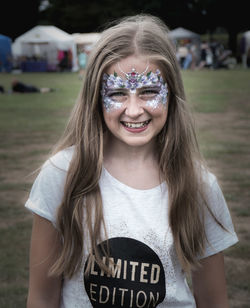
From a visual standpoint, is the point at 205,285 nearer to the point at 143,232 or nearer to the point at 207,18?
the point at 143,232

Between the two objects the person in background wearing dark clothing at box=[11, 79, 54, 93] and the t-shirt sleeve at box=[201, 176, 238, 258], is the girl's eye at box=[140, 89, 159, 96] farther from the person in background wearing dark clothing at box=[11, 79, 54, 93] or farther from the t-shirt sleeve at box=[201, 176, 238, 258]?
the person in background wearing dark clothing at box=[11, 79, 54, 93]

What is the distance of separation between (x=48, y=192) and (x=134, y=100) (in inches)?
21.5

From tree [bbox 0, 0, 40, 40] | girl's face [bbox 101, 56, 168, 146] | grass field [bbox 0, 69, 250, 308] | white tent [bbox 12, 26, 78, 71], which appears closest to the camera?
girl's face [bbox 101, 56, 168, 146]

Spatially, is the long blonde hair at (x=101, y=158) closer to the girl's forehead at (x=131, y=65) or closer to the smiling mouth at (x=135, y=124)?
the girl's forehead at (x=131, y=65)

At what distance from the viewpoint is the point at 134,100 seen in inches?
86.4

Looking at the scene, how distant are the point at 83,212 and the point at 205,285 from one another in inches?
26.3

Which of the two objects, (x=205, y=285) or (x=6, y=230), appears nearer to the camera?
(x=205, y=285)

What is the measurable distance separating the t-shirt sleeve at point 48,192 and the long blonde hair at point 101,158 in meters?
0.04

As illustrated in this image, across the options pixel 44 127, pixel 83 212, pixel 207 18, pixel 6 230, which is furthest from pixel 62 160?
pixel 207 18

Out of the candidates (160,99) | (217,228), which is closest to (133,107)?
(160,99)

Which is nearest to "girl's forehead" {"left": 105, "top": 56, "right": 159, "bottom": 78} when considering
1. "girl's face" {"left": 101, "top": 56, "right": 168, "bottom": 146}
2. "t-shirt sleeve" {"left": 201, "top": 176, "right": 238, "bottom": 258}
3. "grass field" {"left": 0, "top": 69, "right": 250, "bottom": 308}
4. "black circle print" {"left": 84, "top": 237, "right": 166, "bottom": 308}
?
"girl's face" {"left": 101, "top": 56, "right": 168, "bottom": 146}

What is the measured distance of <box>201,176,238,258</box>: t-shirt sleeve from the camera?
85.9 inches

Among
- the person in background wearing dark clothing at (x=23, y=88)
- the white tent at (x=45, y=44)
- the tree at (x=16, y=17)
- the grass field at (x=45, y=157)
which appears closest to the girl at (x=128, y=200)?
the grass field at (x=45, y=157)

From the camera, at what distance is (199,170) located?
225 cm
